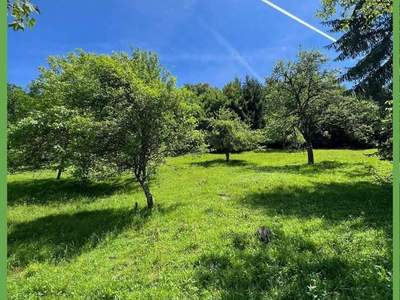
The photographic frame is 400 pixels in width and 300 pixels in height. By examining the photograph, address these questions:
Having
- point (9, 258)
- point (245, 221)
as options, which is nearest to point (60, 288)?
point (9, 258)

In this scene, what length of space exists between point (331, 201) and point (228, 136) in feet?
75.1

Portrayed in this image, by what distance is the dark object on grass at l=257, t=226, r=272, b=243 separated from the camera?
31.6 ft

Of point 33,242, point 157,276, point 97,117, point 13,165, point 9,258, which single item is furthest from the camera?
point 13,165

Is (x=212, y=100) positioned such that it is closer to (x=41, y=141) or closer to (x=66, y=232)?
(x=41, y=141)

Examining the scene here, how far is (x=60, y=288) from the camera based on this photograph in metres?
8.41

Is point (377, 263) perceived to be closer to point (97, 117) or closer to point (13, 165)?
point (97, 117)

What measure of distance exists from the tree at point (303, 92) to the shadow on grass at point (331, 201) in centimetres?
1292

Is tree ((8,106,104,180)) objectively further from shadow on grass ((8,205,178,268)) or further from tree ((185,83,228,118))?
tree ((185,83,228,118))

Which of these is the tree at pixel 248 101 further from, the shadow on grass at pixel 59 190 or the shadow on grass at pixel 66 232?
the shadow on grass at pixel 66 232

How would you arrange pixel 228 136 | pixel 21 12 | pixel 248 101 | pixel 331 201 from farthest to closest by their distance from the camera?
1. pixel 248 101
2. pixel 228 136
3. pixel 331 201
4. pixel 21 12

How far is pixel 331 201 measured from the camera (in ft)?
46.6

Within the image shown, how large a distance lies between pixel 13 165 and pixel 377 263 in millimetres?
18116

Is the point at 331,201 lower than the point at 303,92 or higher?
lower

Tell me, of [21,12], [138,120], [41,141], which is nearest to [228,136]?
[41,141]
